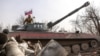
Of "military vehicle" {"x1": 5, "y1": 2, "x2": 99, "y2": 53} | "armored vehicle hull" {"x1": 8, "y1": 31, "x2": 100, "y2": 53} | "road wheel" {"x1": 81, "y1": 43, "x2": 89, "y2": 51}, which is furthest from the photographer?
"road wheel" {"x1": 81, "y1": 43, "x2": 89, "y2": 51}

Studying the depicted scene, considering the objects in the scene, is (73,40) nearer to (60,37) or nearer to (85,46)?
(85,46)

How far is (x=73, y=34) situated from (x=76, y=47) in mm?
899

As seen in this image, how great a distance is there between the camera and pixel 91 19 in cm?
4544

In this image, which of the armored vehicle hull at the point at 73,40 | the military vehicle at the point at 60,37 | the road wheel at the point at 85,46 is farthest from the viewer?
the road wheel at the point at 85,46

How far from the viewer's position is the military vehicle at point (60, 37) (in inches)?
651

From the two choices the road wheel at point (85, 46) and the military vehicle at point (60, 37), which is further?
the road wheel at point (85, 46)

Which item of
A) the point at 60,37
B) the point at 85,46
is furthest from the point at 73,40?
the point at 60,37

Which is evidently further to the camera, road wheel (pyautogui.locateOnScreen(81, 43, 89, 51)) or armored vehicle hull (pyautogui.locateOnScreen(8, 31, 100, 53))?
road wheel (pyautogui.locateOnScreen(81, 43, 89, 51))

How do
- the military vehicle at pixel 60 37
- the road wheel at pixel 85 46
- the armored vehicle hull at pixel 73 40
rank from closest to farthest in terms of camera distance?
the military vehicle at pixel 60 37 < the armored vehicle hull at pixel 73 40 < the road wheel at pixel 85 46

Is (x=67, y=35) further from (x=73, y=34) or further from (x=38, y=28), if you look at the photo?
(x=38, y=28)

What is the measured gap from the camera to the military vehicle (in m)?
16.5

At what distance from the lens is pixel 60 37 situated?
17.4 metres

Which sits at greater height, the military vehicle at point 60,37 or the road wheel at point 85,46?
the military vehicle at point 60,37

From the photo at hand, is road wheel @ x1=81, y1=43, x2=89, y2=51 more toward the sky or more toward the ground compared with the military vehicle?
more toward the ground
